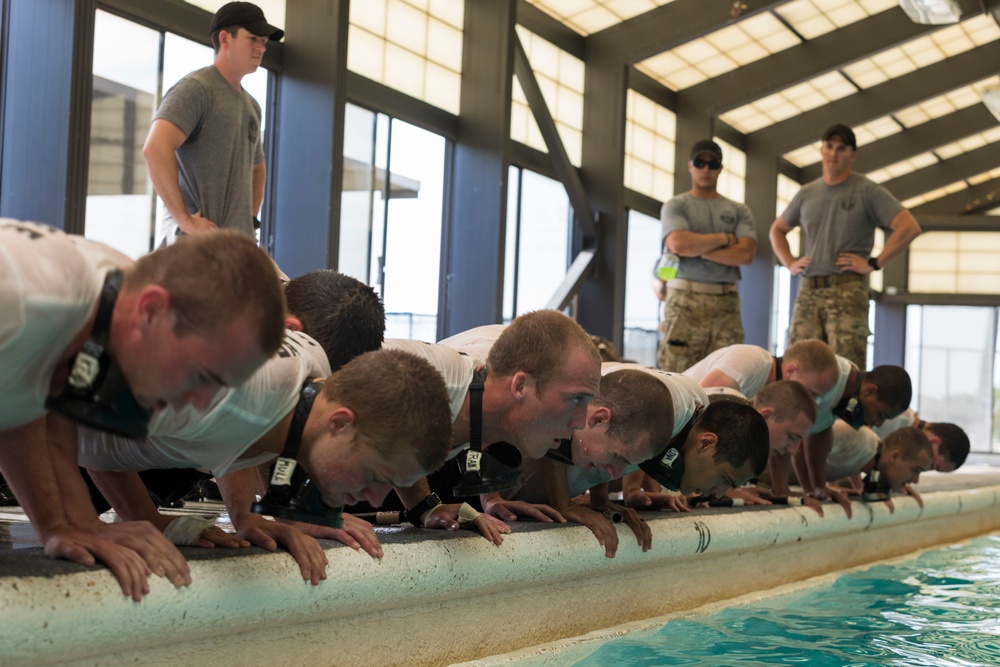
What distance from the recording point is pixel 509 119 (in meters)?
10.8

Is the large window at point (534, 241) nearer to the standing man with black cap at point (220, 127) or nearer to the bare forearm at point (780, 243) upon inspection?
the bare forearm at point (780, 243)

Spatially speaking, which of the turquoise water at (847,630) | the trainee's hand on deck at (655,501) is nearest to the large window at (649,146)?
the turquoise water at (847,630)

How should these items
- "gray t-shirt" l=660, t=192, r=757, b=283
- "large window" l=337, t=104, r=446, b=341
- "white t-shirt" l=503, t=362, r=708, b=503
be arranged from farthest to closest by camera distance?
"large window" l=337, t=104, r=446, b=341, "gray t-shirt" l=660, t=192, r=757, b=283, "white t-shirt" l=503, t=362, r=708, b=503

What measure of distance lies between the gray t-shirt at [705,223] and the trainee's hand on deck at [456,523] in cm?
409

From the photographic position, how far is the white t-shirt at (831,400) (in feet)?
18.2

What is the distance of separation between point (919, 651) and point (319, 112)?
6133mm

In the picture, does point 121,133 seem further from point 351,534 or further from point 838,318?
point 351,534

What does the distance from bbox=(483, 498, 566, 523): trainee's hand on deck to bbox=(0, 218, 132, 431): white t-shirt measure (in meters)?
2.03

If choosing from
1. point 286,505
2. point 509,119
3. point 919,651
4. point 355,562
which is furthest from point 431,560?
point 509,119

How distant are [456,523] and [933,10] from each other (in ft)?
32.0

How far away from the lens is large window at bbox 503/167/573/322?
1239 centimetres

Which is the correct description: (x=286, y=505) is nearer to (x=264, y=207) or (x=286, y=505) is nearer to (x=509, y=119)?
(x=264, y=207)

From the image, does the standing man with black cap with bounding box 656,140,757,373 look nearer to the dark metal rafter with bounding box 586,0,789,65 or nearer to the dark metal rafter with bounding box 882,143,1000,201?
the dark metal rafter with bounding box 586,0,789,65

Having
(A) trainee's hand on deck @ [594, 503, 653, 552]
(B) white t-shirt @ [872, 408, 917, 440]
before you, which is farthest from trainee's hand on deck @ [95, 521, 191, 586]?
(B) white t-shirt @ [872, 408, 917, 440]
